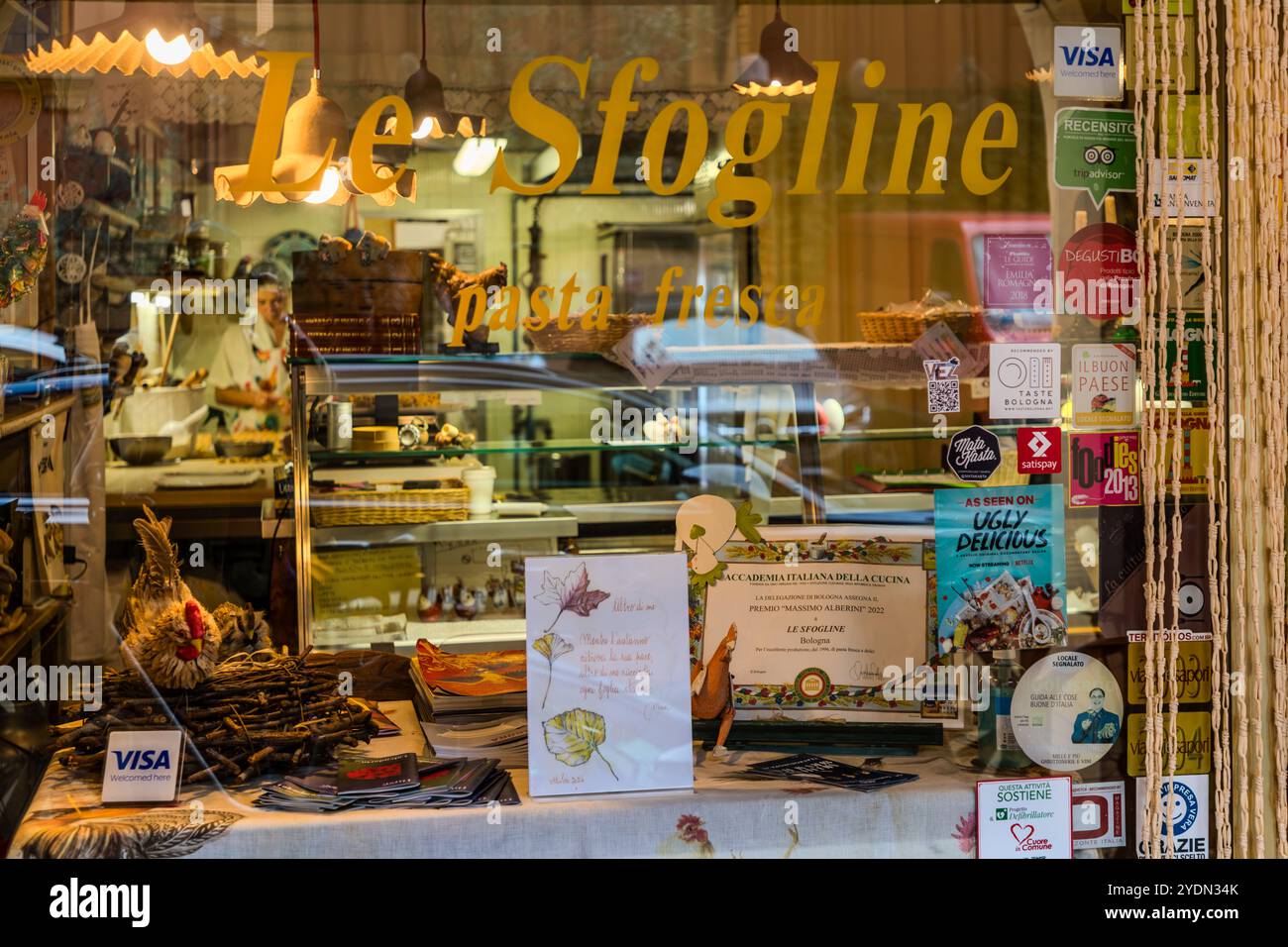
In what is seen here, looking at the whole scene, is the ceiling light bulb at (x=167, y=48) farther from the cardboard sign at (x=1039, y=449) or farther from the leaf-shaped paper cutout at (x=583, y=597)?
the cardboard sign at (x=1039, y=449)

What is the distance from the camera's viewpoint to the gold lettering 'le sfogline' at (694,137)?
271 centimetres

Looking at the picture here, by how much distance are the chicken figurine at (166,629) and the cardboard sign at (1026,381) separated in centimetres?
161

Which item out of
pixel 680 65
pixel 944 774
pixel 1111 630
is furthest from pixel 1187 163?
pixel 680 65

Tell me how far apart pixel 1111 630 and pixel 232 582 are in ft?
6.54

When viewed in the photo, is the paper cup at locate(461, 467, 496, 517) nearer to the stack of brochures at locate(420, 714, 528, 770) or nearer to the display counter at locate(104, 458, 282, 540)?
the display counter at locate(104, 458, 282, 540)

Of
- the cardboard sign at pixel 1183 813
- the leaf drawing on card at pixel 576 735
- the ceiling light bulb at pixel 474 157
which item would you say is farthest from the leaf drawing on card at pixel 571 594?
the ceiling light bulb at pixel 474 157

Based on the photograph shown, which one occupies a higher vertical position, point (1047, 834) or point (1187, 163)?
point (1187, 163)

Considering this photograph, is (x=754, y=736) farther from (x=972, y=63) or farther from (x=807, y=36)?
(x=807, y=36)

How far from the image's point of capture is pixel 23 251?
2.66m

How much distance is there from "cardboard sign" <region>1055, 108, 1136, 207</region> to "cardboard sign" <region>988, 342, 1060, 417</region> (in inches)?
12.8

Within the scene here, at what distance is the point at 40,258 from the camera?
2760mm

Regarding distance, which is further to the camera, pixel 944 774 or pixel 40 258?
pixel 40 258

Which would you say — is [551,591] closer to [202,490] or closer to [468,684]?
[468,684]

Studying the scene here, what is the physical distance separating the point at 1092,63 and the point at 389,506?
2198 millimetres
